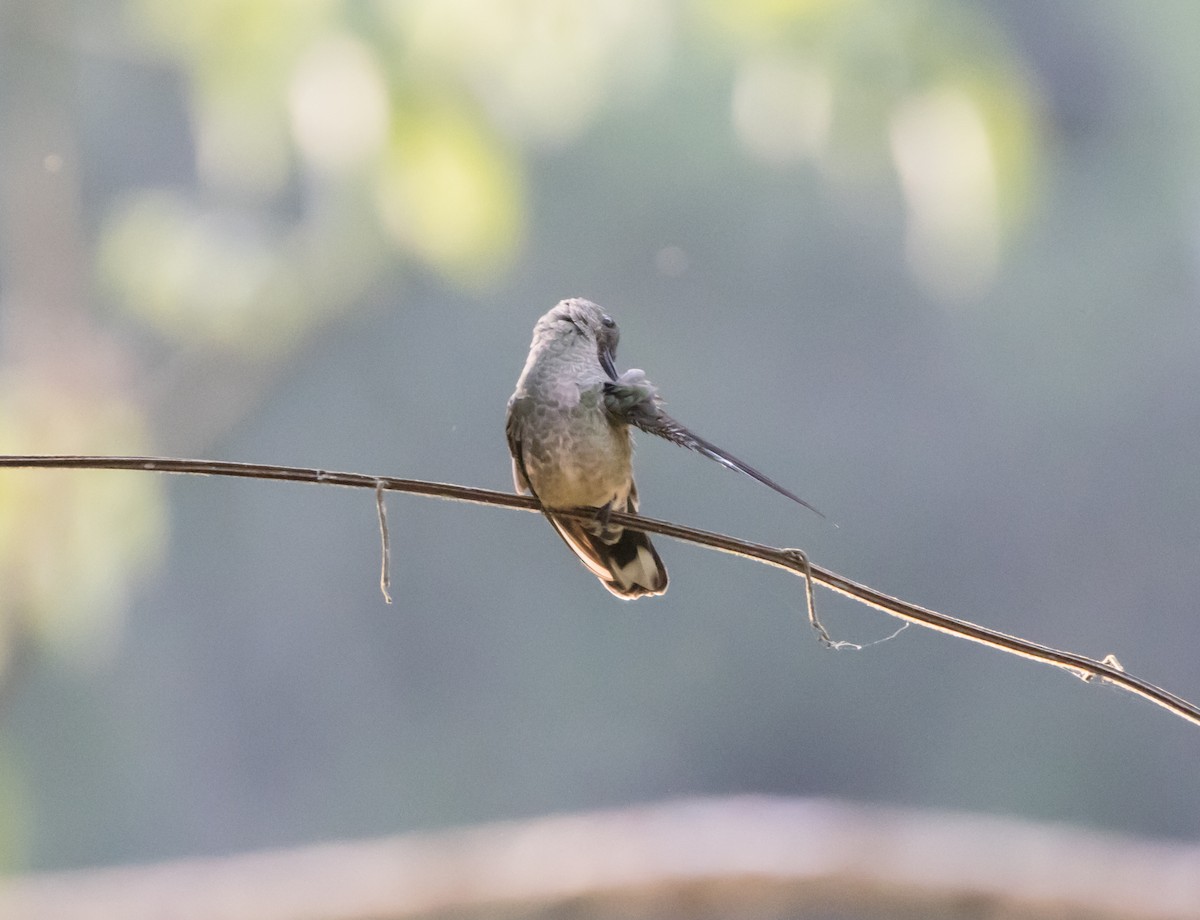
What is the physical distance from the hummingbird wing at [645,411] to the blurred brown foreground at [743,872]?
1.65 m

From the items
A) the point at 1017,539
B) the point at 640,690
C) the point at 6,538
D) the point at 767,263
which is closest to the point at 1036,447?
the point at 1017,539

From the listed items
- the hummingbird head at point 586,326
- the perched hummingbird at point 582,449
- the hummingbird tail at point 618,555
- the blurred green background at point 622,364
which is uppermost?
the blurred green background at point 622,364

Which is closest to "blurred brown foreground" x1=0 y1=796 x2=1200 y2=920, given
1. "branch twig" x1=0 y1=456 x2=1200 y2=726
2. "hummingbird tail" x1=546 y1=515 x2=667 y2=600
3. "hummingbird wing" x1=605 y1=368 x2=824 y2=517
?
"hummingbird tail" x1=546 y1=515 x2=667 y2=600

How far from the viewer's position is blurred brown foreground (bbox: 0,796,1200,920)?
8.25 feet

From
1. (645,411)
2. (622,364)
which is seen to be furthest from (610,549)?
(622,364)

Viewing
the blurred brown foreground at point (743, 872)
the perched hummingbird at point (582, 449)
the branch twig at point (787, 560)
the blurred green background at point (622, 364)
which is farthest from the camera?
the blurred green background at point (622, 364)

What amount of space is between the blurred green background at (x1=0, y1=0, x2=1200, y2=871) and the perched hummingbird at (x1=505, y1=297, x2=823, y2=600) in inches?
50.4

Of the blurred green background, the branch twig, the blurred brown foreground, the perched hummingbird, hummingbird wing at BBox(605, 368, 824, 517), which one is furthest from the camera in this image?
the blurred green background

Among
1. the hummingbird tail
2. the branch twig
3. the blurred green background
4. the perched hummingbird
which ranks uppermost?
the blurred green background

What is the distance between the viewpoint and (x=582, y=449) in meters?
1.18

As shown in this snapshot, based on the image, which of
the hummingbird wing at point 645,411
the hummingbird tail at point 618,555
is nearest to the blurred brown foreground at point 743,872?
the hummingbird tail at point 618,555

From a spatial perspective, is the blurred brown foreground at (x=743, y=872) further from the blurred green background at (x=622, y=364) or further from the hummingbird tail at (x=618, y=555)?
the hummingbird tail at (x=618, y=555)

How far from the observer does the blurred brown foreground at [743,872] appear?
8.25 ft

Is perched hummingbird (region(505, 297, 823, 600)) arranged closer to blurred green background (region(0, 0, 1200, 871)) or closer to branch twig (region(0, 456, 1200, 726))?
branch twig (region(0, 456, 1200, 726))
